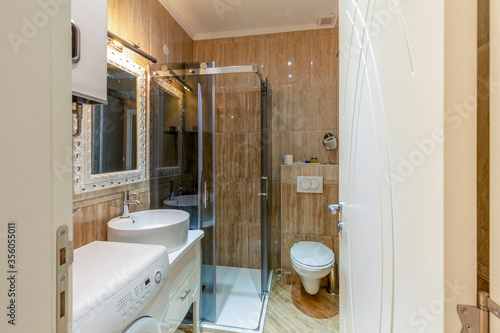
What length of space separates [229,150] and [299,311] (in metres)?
1.67

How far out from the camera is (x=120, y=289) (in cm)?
77

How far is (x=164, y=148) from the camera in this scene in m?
1.88

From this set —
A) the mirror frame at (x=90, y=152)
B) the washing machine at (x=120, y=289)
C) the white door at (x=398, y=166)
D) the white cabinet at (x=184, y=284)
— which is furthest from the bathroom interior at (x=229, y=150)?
the white door at (x=398, y=166)

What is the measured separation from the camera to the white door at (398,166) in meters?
0.44

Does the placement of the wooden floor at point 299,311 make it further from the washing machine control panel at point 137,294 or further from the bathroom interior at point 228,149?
the washing machine control panel at point 137,294

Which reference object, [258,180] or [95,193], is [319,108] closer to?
[258,180]

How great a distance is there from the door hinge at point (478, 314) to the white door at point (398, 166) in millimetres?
23

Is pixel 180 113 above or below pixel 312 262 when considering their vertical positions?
above

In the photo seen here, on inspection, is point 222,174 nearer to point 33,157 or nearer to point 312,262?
point 312,262

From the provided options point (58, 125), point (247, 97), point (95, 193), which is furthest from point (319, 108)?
point (58, 125)

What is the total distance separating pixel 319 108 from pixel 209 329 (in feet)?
7.77

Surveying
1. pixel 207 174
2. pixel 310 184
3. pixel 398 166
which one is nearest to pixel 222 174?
pixel 207 174

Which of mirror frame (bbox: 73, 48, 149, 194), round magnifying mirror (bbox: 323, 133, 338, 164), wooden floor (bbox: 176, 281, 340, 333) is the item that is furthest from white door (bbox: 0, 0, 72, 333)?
round magnifying mirror (bbox: 323, 133, 338, 164)

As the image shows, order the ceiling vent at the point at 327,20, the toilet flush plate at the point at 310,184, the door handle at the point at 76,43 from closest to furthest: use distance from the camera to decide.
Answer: the door handle at the point at 76,43 < the ceiling vent at the point at 327,20 < the toilet flush plate at the point at 310,184
